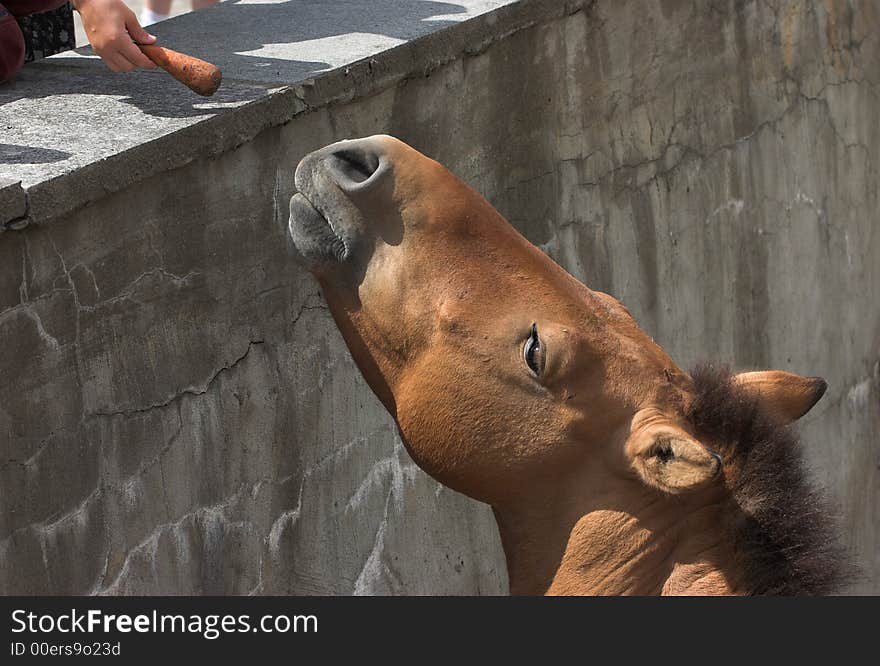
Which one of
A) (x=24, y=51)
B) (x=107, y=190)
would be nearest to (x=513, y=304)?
(x=107, y=190)

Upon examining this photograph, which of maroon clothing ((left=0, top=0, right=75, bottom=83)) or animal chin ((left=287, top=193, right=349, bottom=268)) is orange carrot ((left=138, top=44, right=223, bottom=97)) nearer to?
maroon clothing ((left=0, top=0, right=75, bottom=83))

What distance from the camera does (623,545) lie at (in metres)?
2.69

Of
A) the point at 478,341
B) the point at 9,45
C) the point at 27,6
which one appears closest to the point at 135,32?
the point at 9,45

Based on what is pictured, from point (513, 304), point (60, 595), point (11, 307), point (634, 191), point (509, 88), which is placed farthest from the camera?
point (634, 191)

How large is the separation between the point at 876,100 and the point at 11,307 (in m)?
4.24

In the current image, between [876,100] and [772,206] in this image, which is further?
[876,100]

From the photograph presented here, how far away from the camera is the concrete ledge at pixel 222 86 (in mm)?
3020

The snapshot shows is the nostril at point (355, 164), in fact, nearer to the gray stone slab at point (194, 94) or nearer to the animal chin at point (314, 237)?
the animal chin at point (314, 237)

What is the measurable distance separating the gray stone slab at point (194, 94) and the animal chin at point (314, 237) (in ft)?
1.55

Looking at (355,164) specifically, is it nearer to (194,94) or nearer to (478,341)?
(478,341)

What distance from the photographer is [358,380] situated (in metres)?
3.88

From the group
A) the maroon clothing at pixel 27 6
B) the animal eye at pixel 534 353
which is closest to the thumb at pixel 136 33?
the maroon clothing at pixel 27 6

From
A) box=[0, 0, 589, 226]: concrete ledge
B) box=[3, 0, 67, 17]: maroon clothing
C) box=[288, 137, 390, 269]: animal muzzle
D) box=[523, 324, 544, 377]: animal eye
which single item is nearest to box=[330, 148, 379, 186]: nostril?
box=[288, 137, 390, 269]: animal muzzle
